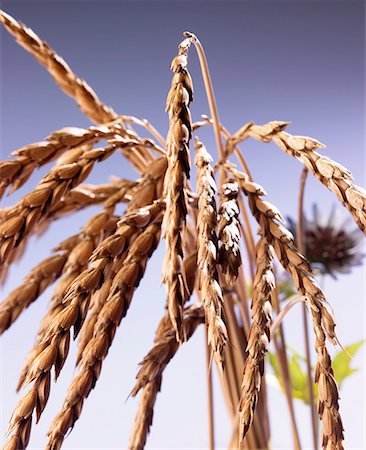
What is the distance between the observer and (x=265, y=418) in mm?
832

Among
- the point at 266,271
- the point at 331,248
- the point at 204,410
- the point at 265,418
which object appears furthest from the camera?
the point at 204,410

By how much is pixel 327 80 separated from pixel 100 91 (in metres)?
0.63

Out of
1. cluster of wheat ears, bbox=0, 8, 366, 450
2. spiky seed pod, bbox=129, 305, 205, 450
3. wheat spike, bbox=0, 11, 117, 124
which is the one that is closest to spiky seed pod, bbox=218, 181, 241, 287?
cluster of wheat ears, bbox=0, 8, 366, 450

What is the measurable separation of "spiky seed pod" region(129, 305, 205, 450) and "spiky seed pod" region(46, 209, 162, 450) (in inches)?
2.9

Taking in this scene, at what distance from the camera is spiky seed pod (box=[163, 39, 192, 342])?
538 mm

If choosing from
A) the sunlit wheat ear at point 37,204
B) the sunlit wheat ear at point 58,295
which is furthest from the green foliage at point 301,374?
the sunlit wheat ear at point 37,204

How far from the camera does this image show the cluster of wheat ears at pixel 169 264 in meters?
0.54

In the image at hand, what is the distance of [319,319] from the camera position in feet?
1.83

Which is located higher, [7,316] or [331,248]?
[331,248]

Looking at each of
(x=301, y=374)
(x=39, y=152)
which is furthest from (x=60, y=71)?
(x=301, y=374)

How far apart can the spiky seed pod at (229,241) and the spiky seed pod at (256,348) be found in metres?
0.03

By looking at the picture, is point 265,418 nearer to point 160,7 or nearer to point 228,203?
point 228,203

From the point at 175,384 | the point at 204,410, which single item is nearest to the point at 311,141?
the point at 175,384

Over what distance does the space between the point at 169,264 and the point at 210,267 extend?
0.03 m
